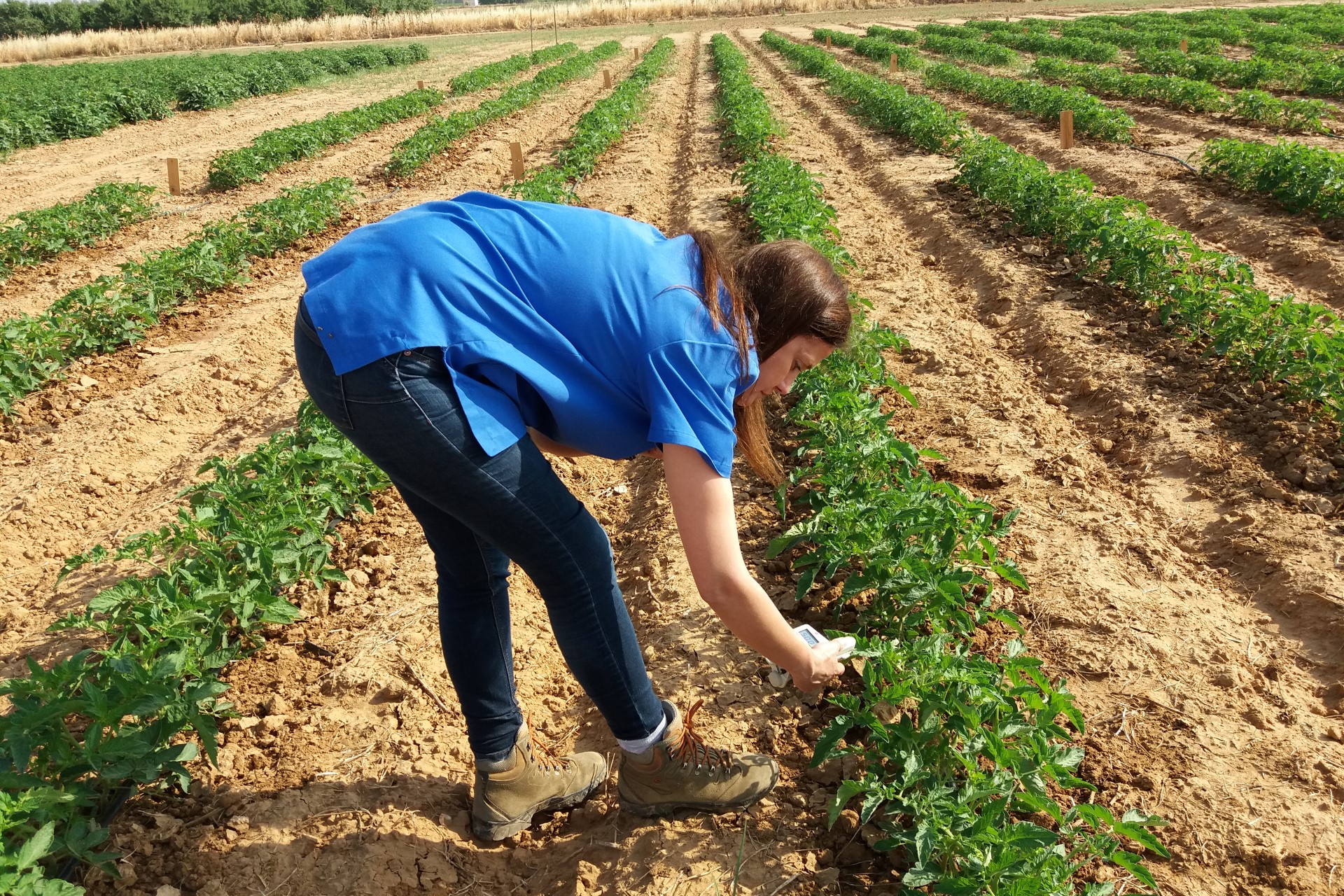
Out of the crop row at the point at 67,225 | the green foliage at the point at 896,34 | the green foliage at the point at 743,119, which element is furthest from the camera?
the green foliage at the point at 896,34

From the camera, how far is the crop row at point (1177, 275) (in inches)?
192

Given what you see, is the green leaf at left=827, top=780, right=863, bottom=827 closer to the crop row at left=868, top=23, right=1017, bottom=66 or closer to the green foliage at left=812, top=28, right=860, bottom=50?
the crop row at left=868, top=23, right=1017, bottom=66

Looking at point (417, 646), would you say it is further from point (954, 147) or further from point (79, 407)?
point (954, 147)

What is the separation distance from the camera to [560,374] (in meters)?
1.88

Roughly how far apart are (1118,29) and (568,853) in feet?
91.0

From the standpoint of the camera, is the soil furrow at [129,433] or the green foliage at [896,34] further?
the green foliage at [896,34]

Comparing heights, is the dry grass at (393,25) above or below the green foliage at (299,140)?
above

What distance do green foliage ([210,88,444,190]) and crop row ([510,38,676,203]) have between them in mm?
3693

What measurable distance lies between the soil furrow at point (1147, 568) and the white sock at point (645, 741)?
1.46 m

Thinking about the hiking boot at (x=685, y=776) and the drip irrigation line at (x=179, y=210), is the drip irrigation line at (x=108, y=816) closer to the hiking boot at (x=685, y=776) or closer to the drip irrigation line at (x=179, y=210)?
the hiking boot at (x=685, y=776)

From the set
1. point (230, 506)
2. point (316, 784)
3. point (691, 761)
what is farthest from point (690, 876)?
point (230, 506)

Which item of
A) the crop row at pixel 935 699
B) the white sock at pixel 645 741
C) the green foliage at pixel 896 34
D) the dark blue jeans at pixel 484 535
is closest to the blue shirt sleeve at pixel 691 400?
the dark blue jeans at pixel 484 535

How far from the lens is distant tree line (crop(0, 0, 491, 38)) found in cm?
5100

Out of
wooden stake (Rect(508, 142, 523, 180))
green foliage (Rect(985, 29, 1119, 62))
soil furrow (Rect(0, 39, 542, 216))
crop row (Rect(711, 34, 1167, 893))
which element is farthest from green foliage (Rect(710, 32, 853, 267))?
green foliage (Rect(985, 29, 1119, 62))
